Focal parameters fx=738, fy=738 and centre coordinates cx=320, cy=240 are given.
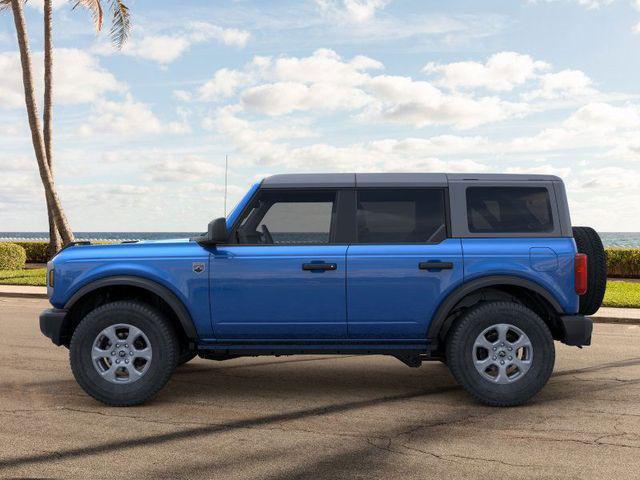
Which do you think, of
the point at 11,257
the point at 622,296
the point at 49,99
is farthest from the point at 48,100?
the point at 622,296

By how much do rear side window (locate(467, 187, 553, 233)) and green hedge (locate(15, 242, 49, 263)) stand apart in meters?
25.4

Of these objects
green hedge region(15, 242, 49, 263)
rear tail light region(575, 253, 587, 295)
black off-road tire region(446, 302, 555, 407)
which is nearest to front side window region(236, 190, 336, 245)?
black off-road tire region(446, 302, 555, 407)

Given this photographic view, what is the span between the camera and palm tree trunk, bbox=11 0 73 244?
69.5ft

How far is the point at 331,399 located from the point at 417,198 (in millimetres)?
1890

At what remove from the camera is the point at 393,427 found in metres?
5.46

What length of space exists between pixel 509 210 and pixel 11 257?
2277 cm

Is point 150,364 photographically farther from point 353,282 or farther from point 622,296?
point 622,296

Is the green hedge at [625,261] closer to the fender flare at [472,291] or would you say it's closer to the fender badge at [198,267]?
the fender flare at [472,291]

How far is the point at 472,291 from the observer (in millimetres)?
6133

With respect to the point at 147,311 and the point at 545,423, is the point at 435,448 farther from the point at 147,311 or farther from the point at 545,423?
the point at 147,311

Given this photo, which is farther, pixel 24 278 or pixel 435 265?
pixel 24 278

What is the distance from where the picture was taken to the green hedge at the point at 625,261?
2347cm

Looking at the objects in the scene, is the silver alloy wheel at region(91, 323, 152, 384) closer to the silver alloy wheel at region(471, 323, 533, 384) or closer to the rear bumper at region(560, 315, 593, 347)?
the silver alloy wheel at region(471, 323, 533, 384)

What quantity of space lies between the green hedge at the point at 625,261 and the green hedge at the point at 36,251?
20.6 m
